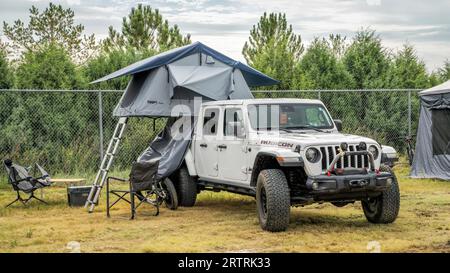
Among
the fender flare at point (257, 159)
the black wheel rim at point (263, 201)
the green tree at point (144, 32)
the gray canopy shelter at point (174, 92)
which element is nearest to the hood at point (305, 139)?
the fender flare at point (257, 159)

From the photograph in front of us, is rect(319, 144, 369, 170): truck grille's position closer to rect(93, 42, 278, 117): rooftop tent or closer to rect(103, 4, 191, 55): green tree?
rect(93, 42, 278, 117): rooftop tent

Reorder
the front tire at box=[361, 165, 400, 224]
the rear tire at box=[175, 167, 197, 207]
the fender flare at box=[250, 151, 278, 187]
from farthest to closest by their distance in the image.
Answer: the rear tire at box=[175, 167, 197, 207] < the front tire at box=[361, 165, 400, 224] < the fender flare at box=[250, 151, 278, 187]

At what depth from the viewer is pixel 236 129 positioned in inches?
423

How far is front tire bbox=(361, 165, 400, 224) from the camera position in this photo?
32.2ft

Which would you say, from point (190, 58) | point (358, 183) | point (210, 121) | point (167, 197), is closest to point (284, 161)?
point (358, 183)

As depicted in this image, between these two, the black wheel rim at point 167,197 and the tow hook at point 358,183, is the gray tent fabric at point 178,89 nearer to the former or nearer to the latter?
the black wheel rim at point 167,197

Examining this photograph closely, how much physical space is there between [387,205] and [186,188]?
12.2ft

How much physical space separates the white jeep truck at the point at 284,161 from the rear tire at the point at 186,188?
0.7 inches

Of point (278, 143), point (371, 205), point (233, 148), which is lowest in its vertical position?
point (371, 205)

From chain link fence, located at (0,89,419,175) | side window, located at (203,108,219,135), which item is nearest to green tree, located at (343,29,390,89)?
chain link fence, located at (0,89,419,175)

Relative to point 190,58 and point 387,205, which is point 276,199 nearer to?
point 387,205

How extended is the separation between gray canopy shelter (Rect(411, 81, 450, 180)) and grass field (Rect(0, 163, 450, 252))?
3463mm

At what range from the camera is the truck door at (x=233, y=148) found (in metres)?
10.4
